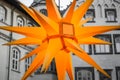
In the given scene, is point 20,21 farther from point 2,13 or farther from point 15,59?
point 15,59

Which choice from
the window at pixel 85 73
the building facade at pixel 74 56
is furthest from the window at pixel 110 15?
the window at pixel 85 73

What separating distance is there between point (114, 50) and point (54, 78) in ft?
15.4

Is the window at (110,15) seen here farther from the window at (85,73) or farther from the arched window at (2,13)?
the arched window at (2,13)

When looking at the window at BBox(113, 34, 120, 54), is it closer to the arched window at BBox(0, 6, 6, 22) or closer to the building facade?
the building facade

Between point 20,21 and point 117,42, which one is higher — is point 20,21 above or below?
above

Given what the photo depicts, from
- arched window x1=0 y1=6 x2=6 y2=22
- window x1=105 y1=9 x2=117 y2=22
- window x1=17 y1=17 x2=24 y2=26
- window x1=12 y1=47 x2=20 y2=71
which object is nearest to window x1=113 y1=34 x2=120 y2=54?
window x1=105 y1=9 x2=117 y2=22

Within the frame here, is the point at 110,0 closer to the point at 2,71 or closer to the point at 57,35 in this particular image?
the point at 2,71

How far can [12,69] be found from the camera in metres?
16.2

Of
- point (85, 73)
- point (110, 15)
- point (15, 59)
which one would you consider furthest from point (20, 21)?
point (110, 15)

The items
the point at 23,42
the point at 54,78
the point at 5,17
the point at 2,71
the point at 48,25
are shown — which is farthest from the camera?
the point at 54,78

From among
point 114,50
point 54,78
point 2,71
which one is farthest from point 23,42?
point 114,50

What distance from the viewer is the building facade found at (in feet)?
52.5

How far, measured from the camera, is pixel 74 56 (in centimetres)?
1869

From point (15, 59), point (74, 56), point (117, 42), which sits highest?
point (117, 42)
